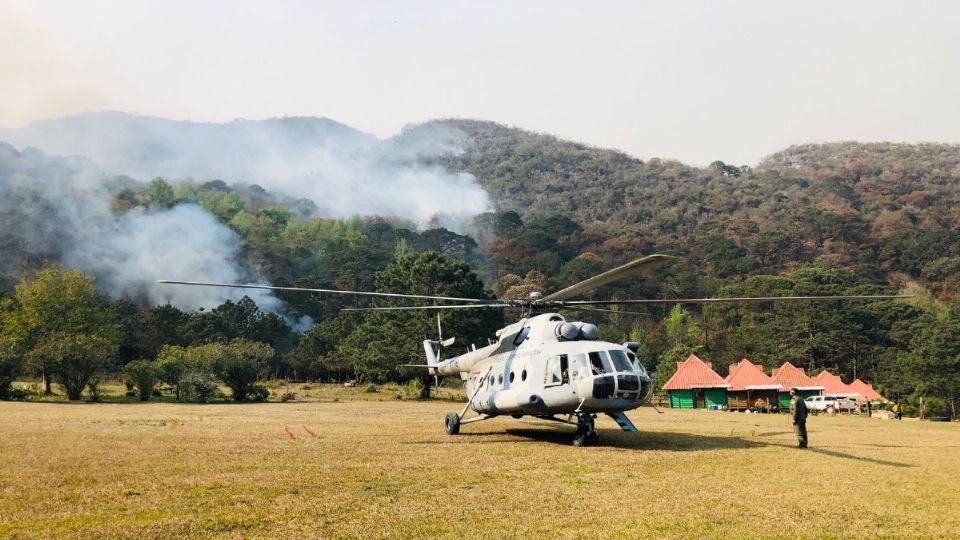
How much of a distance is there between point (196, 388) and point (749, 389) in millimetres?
36326

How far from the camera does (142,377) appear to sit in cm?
4434

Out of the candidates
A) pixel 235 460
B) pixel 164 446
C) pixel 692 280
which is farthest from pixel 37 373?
pixel 692 280

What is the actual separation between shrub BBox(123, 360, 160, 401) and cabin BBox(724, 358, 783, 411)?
3828cm

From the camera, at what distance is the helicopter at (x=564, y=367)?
14953mm

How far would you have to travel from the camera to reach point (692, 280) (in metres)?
108

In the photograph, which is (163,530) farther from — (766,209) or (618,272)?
(766,209)

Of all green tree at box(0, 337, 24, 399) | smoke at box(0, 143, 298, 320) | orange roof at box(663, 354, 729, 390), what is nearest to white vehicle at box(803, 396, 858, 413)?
orange roof at box(663, 354, 729, 390)

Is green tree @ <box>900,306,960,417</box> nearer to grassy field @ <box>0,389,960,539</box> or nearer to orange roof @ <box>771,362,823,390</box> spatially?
orange roof @ <box>771,362,823,390</box>

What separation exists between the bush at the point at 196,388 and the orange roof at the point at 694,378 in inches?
1201

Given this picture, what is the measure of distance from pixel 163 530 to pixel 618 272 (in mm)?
9136

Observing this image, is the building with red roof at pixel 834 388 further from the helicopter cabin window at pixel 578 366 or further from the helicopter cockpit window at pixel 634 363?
the helicopter cabin window at pixel 578 366

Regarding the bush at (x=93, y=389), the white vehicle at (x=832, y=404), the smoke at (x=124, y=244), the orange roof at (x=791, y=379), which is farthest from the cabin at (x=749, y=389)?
the smoke at (x=124, y=244)

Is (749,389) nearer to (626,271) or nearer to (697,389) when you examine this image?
(697,389)

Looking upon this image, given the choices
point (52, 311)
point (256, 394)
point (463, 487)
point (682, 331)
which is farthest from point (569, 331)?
point (682, 331)
